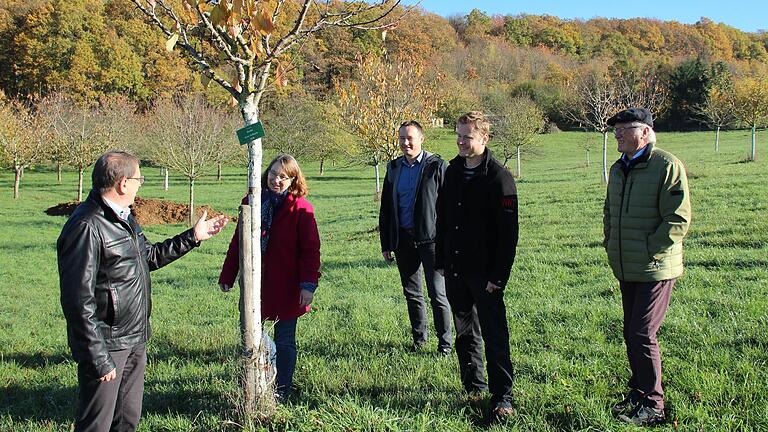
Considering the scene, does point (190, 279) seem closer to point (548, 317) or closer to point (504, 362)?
point (548, 317)

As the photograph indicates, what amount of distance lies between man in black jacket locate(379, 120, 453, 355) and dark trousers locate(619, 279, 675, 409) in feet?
5.92

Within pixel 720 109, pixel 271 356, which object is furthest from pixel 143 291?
pixel 720 109

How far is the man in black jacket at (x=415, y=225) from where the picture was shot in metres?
5.34

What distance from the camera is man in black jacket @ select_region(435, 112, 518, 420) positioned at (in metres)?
3.91

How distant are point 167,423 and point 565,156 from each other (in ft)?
151

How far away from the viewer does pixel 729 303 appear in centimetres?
579

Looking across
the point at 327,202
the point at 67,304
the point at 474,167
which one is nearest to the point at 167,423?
the point at 67,304

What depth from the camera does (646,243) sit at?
375 cm

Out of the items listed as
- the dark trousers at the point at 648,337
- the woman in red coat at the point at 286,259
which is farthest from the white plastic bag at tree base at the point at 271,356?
the dark trousers at the point at 648,337

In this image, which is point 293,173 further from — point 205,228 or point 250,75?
point 250,75

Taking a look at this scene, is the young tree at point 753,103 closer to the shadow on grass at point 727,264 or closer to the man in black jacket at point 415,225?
the shadow on grass at point 727,264

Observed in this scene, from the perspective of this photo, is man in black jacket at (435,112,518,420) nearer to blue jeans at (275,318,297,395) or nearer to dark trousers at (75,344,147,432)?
blue jeans at (275,318,297,395)

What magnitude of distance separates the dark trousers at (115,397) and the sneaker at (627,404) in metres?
2.99

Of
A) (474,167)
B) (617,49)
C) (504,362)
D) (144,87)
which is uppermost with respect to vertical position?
(617,49)
